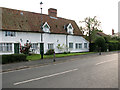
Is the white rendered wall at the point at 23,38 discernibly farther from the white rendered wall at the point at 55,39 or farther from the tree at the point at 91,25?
the tree at the point at 91,25

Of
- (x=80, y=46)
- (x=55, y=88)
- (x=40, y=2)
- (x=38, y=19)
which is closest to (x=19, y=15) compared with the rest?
(x=38, y=19)

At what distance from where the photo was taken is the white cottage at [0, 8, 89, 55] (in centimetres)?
1922

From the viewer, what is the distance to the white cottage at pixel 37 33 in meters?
19.2

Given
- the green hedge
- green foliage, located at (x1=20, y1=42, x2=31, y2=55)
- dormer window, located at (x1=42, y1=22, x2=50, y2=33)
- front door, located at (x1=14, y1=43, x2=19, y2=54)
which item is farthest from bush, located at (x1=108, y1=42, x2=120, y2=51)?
the green hedge

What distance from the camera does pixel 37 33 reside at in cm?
2284

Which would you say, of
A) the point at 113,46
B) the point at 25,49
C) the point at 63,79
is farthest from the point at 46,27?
the point at 113,46

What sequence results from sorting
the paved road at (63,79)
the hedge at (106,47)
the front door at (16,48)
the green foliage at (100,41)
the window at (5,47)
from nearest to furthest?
the paved road at (63,79) < the window at (5,47) < the front door at (16,48) < the green foliage at (100,41) < the hedge at (106,47)

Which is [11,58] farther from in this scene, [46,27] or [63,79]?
[46,27]

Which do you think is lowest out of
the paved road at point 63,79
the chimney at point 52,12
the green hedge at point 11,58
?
the paved road at point 63,79

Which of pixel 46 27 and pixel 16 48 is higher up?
pixel 46 27

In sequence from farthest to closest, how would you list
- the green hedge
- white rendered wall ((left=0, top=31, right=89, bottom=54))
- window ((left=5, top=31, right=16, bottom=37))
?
white rendered wall ((left=0, top=31, right=89, bottom=54))
window ((left=5, top=31, right=16, bottom=37))
the green hedge

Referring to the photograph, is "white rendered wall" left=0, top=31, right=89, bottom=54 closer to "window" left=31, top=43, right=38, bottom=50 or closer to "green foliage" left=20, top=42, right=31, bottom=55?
"window" left=31, top=43, right=38, bottom=50

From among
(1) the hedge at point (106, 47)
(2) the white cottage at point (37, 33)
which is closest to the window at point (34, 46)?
(2) the white cottage at point (37, 33)

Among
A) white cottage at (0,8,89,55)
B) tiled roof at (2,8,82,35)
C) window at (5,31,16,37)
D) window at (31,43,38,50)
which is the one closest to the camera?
window at (5,31,16,37)
